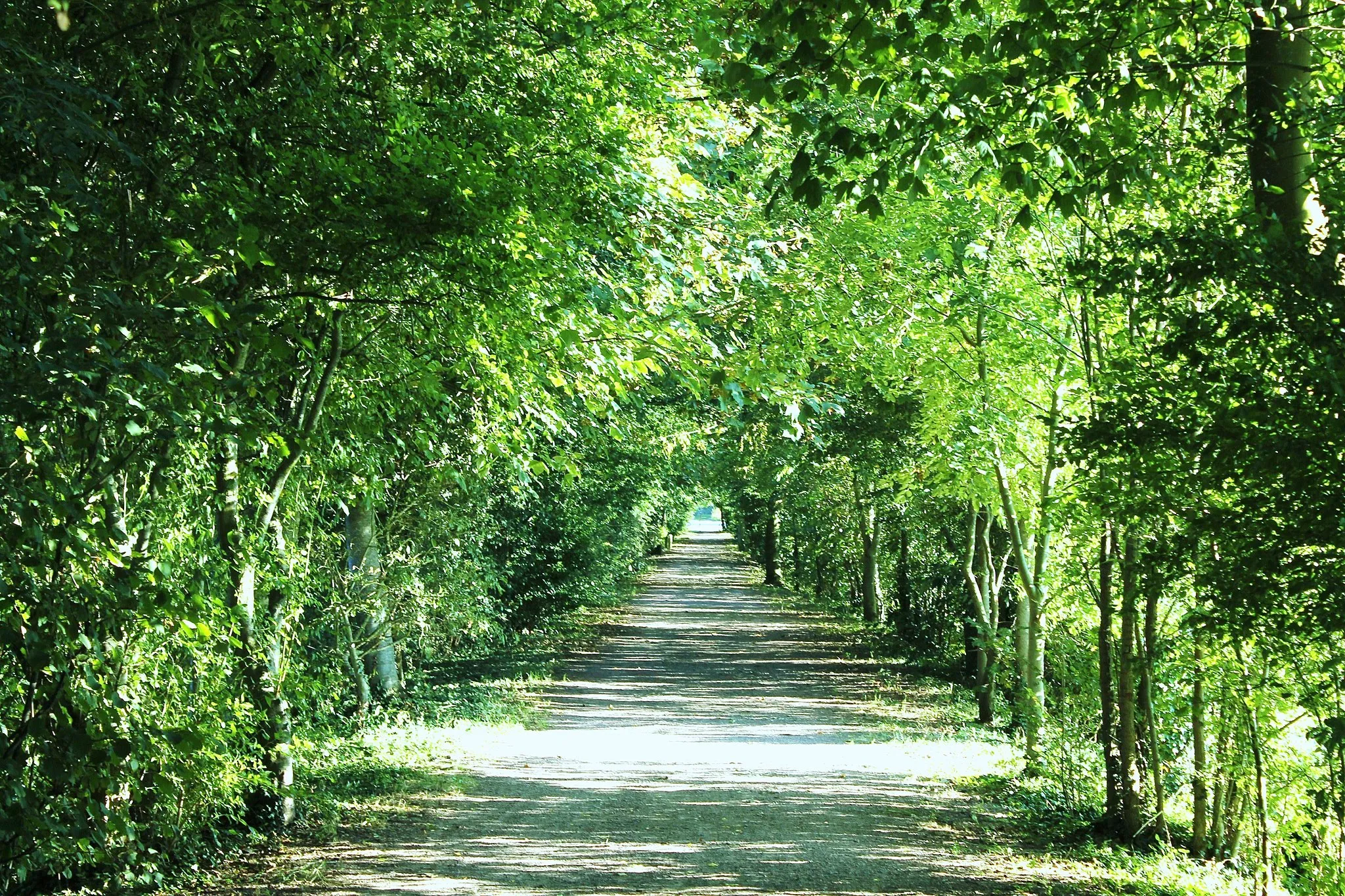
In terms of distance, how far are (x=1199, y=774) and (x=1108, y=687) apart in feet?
4.72

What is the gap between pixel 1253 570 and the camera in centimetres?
528

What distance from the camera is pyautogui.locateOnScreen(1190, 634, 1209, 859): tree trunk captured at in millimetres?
8703

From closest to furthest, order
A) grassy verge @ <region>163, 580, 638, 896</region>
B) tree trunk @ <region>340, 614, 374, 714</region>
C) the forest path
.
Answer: grassy verge @ <region>163, 580, 638, 896</region> < the forest path < tree trunk @ <region>340, 614, 374, 714</region>

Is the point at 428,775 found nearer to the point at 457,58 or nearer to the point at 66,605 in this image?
the point at 457,58

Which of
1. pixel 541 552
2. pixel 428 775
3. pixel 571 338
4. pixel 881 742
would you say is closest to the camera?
pixel 571 338

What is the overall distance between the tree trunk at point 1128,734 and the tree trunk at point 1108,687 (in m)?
0.07

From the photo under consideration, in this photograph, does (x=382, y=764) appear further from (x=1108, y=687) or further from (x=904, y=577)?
(x=904, y=577)

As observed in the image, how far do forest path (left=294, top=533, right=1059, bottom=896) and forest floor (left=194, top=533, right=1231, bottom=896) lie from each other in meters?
0.03

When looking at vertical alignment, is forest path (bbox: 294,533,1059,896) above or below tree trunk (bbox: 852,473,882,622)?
below

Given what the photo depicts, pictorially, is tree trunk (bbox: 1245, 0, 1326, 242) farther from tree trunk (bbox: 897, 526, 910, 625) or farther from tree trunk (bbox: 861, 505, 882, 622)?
tree trunk (bbox: 861, 505, 882, 622)

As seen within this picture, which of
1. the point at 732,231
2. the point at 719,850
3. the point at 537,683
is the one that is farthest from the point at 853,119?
the point at 537,683

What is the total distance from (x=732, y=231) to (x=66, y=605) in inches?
349

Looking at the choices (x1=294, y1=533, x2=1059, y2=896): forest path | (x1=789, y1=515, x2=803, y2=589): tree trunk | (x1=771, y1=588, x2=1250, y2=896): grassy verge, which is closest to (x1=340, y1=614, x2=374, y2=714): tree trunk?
(x1=294, y1=533, x2=1059, y2=896): forest path

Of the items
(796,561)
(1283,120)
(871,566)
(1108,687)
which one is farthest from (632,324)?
(796,561)
